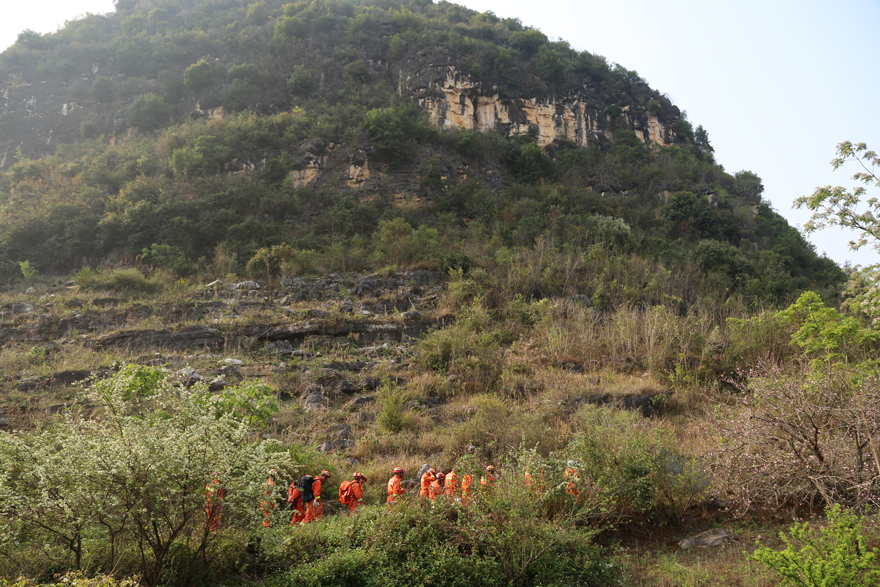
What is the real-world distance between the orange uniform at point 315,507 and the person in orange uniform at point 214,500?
6.70 feet

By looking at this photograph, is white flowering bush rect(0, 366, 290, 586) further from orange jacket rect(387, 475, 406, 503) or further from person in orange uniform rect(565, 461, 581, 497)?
person in orange uniform rect(565, 461, 581, 497)

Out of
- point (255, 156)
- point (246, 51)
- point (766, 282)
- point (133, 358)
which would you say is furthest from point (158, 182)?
point (766, 282)

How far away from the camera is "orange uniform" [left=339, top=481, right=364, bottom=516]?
6046mm

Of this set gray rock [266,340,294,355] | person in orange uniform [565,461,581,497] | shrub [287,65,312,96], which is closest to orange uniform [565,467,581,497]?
person in orange uniform [565,461,581,497]

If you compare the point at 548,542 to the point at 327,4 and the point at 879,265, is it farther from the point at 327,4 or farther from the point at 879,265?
the point at 327,4

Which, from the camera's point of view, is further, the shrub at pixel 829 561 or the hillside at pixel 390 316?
the hillside at pixel 390 316

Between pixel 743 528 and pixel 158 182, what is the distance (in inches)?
947

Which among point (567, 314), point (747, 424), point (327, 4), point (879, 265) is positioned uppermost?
point (327, 4)

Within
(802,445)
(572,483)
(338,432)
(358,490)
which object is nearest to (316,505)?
(358,490)

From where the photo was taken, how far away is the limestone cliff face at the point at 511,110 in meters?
28.8

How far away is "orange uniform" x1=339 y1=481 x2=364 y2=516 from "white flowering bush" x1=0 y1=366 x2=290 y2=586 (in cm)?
202

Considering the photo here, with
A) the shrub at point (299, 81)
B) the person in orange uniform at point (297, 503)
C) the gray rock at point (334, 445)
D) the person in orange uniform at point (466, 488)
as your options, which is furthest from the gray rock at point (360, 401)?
the shrub at point (299, 81)

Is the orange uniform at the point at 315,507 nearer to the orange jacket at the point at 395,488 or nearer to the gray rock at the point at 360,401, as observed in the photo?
the orange jacket at the point at 395,488

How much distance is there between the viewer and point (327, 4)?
118 feet
